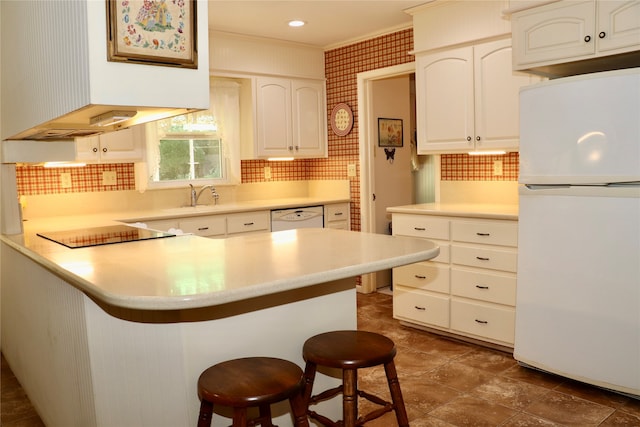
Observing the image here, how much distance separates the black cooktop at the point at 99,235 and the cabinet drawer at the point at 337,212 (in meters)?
2.22

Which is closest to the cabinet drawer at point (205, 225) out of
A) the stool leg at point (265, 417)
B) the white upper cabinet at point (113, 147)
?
the white upper cabinet at point (113, 147)

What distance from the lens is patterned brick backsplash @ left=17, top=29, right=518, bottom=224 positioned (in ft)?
13.4

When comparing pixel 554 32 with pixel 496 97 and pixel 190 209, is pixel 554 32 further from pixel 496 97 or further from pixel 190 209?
pixel 190 209

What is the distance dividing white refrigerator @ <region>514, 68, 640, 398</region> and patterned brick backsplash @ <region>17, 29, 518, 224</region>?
1063mm

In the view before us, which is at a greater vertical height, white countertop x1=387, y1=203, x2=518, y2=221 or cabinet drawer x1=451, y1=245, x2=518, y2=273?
white countertop x1=387, y1=203, x2=518, y2=221

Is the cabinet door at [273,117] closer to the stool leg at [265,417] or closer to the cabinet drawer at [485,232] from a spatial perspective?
the cabinet drawer at [485,232]

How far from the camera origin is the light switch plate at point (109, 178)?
4355mm

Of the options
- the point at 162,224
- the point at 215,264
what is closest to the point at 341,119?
the point at 162,224

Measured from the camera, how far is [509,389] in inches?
117

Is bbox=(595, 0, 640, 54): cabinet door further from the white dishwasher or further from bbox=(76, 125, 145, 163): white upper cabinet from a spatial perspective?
bbox=(76, 125, 145, 163): white upper cabinet

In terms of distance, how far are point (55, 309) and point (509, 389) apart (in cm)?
231

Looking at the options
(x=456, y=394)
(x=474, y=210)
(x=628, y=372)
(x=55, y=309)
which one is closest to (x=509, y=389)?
(x=456, y=394)

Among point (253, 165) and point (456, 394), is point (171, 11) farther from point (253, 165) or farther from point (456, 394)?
point (253, 165)

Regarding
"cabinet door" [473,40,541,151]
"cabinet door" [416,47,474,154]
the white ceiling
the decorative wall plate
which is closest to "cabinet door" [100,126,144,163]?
the white ceiling
